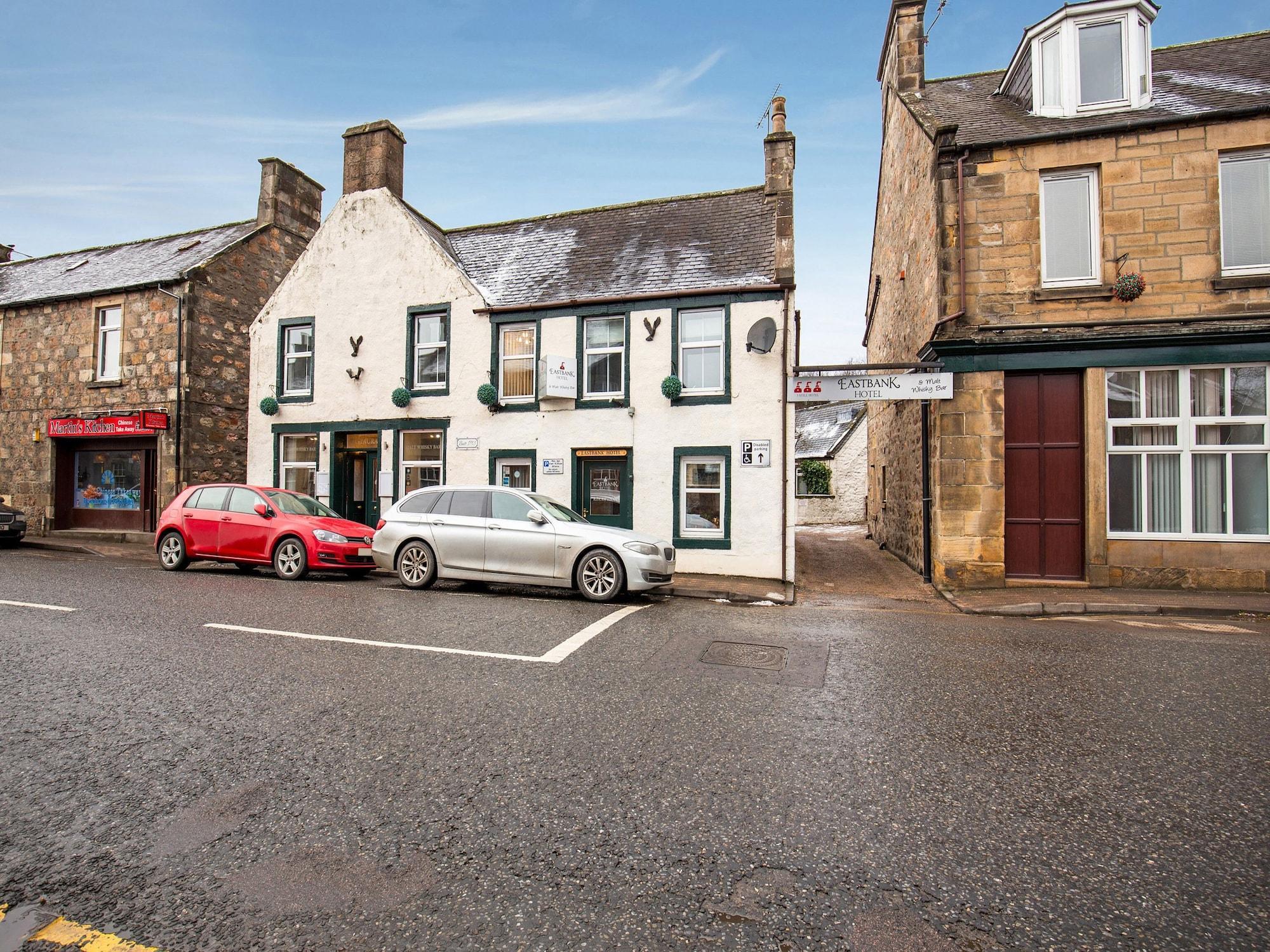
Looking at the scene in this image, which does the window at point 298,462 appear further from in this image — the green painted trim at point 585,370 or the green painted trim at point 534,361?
the green painted trim at point 585,370

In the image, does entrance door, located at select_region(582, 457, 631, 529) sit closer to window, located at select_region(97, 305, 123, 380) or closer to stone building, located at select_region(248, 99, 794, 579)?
stone building, located at select_region(248, 99, 794, 579)

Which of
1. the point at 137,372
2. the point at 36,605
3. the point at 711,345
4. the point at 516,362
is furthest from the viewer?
the point at 137,372

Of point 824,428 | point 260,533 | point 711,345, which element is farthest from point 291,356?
point 824,428

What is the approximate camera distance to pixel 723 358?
12969 millimetres

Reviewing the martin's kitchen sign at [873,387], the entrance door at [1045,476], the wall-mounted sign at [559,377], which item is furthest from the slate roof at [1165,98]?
the wall-mounted sign at [559,377]

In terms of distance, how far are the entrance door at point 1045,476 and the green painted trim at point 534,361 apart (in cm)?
886

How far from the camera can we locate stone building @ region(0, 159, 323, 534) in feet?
57.3

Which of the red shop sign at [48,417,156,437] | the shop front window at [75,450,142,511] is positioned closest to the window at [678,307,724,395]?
the red shop sign at [48,417,156,437]

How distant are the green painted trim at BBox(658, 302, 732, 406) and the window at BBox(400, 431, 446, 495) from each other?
5.36m

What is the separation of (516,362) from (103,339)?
1293cm

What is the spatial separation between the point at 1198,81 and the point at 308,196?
73.0ft

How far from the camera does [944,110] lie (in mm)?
13344

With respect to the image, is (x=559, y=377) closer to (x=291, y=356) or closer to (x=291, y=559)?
(x=291, y=559)

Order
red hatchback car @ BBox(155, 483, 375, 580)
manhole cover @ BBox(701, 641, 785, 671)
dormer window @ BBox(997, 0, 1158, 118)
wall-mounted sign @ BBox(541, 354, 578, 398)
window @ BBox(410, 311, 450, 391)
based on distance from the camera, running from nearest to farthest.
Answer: manhole cover @ BBox(701, 641, 785, 671) → red hatchback car @ BBox(155, 483, 375, 580) → dormer window @ BBox(997, 0, 1158, 118) → wall-mounted sign @ BBox(541, 354, 578, 398) → window @ BBox(410, 311, 450, 391)
